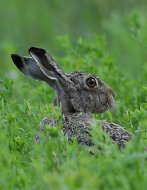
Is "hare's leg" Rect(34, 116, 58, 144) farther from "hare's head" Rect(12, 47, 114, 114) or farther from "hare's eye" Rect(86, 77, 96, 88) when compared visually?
"hare's eye" Rect(86, 77, 96, 88)

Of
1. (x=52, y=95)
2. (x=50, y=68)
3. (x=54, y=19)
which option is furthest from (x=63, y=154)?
(x=54, y=19)

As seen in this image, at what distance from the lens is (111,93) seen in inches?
349

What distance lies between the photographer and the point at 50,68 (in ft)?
27.8

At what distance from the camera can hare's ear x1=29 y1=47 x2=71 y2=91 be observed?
8266 millimetres

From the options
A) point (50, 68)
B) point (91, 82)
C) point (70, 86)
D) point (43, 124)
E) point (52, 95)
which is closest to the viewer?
point (43, 124)

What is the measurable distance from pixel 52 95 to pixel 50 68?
89 centimetres

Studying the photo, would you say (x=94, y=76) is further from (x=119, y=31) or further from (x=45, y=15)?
(x=45, y=15)

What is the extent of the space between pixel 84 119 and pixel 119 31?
4.11 meters

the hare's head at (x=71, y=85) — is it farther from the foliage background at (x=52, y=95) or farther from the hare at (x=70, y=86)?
the foliage background at (x=52, y=95)

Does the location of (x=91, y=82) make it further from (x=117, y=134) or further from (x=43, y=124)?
(x=43, y=124)

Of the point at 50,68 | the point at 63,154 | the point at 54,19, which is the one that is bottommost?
the point at 63,154

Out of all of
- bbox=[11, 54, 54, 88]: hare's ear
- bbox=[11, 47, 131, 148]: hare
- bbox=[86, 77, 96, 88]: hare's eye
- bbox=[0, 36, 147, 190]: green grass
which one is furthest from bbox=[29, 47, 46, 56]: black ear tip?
bbox=[86, 77, 96, 88]: hare's eye

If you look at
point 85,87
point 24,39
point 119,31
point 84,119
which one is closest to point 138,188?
point 84,119

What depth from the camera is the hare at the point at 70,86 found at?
27.5ft
